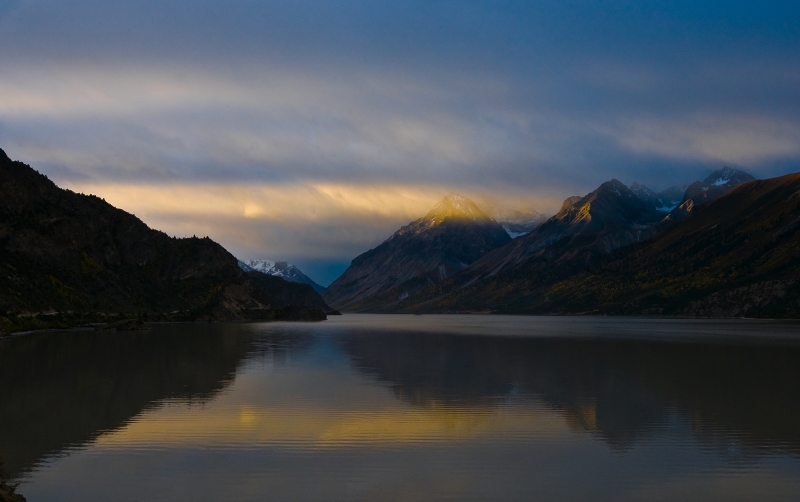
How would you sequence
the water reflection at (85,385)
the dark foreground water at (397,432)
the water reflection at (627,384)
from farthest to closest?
the water reflection at (627,384) < the water reflection at (85,385) < the dark foreground water at (397,432)

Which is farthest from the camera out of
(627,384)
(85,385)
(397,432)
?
(627,384)

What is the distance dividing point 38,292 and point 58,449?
134 meters

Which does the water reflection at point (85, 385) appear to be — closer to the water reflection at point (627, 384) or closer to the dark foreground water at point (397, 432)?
the dark foreground water at point (397, 432)

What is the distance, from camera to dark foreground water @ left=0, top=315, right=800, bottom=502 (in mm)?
26203

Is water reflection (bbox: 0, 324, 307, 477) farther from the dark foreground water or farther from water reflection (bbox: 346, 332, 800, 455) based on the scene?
water reflection (bbox: 346, 332, 800, 455)

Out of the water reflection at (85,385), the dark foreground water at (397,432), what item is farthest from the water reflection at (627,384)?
the water reflection at (85,385)

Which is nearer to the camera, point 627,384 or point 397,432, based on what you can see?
point 397,432

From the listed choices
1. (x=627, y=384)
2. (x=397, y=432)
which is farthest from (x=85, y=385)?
(x=627, y=384)

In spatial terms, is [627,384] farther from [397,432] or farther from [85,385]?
[85,385]

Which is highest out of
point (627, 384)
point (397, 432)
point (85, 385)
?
point (85, 385)

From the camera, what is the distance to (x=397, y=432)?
36188 mm

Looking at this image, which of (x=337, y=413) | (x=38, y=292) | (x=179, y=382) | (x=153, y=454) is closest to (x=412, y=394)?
(x=337, y=413)

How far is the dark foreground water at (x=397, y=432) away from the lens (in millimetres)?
26203

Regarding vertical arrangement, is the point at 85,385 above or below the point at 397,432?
above
